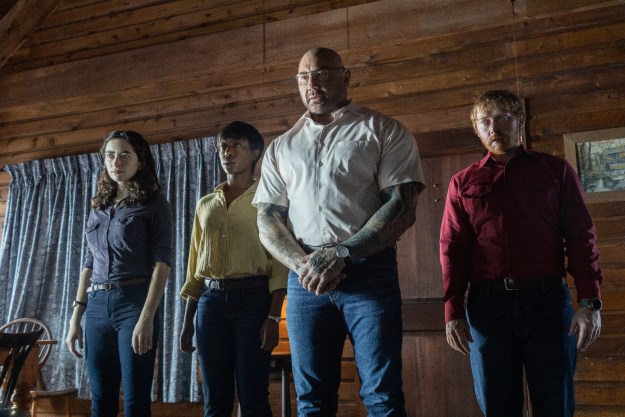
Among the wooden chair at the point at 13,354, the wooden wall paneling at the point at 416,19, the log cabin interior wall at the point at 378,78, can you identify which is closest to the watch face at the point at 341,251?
the wooden chair at the point at 13,354

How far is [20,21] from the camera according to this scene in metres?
5.39

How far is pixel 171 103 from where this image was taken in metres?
4.88

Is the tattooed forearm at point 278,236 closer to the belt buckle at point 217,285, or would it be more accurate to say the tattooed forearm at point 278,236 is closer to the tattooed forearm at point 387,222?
the tattooed forearm at point 387,222

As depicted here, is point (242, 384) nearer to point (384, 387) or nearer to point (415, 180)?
point (384, 387)

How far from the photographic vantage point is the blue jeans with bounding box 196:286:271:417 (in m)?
2.02

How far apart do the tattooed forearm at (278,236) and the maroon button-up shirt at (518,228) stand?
1.56 feet

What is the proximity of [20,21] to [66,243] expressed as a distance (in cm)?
201

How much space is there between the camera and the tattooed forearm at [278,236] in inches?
66.8

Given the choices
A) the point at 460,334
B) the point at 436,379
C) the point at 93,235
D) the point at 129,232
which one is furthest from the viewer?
the point at 436,379

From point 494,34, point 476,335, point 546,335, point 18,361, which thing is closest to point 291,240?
point 476,335

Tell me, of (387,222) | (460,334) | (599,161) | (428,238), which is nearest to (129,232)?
(387,222)

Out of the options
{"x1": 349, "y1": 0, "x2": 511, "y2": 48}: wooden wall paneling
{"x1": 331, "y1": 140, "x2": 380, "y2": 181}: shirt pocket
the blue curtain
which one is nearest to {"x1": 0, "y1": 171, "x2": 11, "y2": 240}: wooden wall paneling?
the blue curtain

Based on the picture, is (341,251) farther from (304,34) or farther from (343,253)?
(304,34)

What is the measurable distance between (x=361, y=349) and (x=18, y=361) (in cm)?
110
